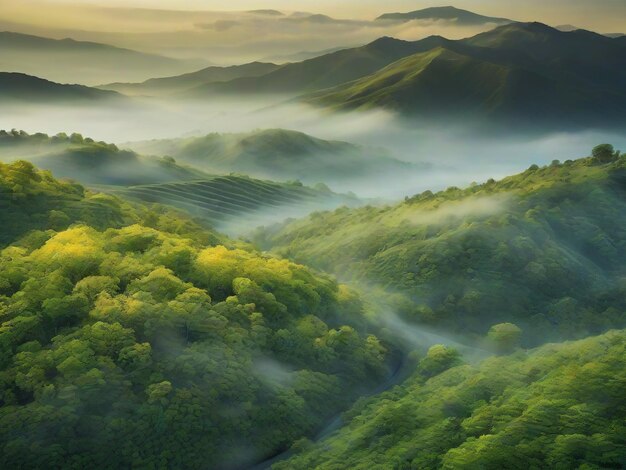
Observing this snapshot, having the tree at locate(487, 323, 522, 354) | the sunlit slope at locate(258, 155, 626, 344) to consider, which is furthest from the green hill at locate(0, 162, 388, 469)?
the sunlit slope at locate(258, 155, 626, 344)

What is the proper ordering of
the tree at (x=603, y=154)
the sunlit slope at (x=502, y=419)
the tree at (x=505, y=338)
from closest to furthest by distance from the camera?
the sunlit slope at (x=502, y=419) → the tree at (x=505, y=338) → the tree at (x=603, y=154)

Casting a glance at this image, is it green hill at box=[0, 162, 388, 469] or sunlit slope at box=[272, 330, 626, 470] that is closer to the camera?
sunlit slope at box=[272, 330, 626, 470]

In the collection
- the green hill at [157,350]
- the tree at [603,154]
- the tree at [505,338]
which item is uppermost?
the tree at [603,154]

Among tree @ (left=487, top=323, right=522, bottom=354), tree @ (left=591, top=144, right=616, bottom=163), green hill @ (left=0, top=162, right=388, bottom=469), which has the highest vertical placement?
tree @ (left=591, top=144, right=616, bottom=163)

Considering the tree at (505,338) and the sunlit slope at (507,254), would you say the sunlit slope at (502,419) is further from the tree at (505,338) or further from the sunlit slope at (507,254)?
the sunlit slope at (507,254)

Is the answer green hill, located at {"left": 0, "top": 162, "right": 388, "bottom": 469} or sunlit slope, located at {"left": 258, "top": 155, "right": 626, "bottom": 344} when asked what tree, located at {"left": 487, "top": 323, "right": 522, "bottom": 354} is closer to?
sunlit slope, located at {"left": 258, "top": 155, "right": 626, "bottom": 344}

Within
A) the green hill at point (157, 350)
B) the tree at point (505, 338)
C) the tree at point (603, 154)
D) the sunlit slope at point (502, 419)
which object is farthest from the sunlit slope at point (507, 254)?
the sunlit slope at point (502, 419)
